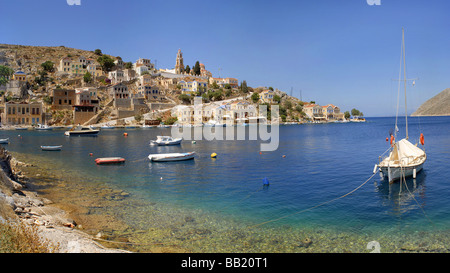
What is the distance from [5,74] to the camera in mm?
104750

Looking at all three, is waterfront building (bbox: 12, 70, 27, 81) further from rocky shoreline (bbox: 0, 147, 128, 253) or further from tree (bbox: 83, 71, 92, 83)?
rocky shoreline (bbox: 0, 147, 128, 253)

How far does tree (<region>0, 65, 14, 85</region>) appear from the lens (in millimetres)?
99050

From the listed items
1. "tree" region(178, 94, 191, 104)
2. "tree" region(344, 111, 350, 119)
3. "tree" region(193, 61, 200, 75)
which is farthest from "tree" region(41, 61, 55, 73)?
"tree" region(344, 111, 350, 119)

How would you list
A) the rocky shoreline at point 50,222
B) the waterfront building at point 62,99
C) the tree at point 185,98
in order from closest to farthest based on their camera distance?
the rocky shoreline at point 50,222
the waterfront building at point 62,99
the tree at point 185,98

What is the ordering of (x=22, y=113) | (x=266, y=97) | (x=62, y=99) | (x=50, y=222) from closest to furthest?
(x=50, y=222)
(x=22, y=113)
(x=62, y=99)
(x=266, y=97)

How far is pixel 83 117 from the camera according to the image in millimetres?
95938

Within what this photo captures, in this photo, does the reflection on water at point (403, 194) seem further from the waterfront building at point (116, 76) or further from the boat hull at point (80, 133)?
the waterfront building at point (116, 76)

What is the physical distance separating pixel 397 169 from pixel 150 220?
16970mm

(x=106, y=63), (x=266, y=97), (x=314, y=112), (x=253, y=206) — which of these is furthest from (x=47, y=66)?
(x=253, y=206)

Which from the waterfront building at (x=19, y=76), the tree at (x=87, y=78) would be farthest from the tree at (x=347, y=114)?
the waterfront building at (x=19, y=76)

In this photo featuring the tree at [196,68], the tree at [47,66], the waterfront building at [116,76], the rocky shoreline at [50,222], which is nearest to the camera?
the rocky shoreline at [50,222]

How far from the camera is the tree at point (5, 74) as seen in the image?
99.1m

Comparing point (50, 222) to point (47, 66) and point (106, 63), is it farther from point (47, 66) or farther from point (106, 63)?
point (106, 63)
